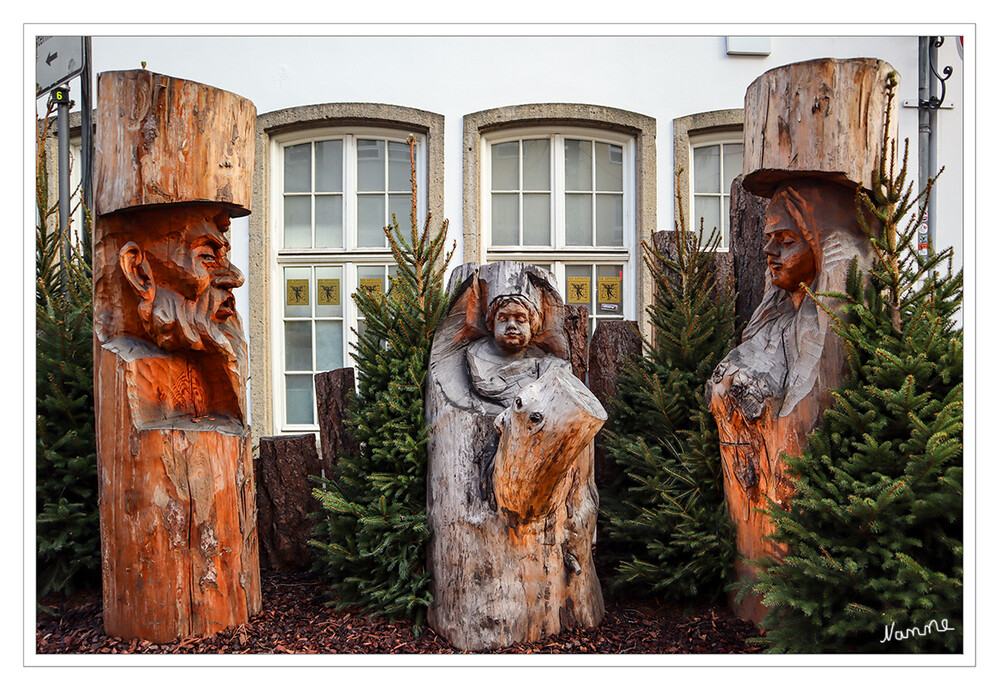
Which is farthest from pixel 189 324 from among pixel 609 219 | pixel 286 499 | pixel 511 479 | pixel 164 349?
pixel 609 219

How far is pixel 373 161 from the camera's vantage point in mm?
5418

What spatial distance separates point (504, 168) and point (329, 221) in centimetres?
144

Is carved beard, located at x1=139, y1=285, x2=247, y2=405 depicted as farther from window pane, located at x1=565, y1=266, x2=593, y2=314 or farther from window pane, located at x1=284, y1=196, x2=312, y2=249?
window pane, located at x1=565, y1=266, x2=593, y2=314

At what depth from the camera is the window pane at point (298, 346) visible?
5.51 metres

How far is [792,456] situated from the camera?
2.72 metres

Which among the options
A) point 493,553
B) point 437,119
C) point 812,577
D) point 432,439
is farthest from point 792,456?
point 437,119

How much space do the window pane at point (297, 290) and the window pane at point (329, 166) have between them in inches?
26.1

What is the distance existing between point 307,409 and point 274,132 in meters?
2.17

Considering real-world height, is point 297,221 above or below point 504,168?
below

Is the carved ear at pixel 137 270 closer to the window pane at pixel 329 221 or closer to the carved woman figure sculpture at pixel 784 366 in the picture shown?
the carved woman figure sculpture at pixel 784 366

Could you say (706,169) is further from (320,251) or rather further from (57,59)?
(57,59)

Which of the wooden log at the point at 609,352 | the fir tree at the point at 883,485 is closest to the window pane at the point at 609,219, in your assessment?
the wooden log at the point at 609,352
